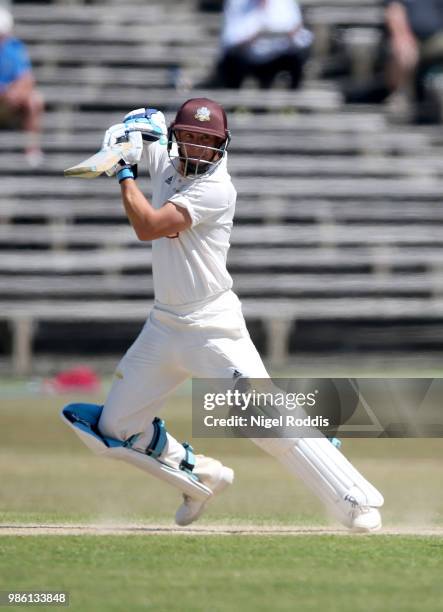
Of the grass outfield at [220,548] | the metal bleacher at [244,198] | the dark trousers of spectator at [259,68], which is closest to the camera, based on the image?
the grass outfield at [220,548]

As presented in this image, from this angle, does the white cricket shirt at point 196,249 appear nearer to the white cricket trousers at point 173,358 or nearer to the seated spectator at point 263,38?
the white cricket trousers at point 173,358

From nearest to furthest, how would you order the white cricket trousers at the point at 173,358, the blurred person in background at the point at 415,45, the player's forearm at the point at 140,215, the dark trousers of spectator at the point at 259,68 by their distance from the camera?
1. the player's forearm at the point at 140,215
2. the white cricket trousers at the point at 173,358
3. the dark trousers of spectator at the point at 259,68
4. the blurred person in background at the point at 415,45

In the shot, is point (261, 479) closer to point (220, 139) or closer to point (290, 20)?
point (220, 139)

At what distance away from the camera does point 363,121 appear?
1686cm

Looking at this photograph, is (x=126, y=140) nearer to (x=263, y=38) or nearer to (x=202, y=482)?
(x=202, y=482)

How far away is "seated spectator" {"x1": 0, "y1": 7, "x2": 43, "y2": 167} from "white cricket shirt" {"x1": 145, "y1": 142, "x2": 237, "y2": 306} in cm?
923

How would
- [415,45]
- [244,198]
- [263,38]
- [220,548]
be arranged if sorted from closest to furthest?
[220,548] → [263,38] → [244,198] → [415,45]

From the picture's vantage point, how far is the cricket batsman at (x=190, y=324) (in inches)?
248

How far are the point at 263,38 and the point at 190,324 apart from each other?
32.9 ft

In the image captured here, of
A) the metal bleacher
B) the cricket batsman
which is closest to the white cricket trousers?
the cricket batsman

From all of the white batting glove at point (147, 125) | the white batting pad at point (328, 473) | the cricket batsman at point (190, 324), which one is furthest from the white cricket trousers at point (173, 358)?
the white batting glove at point (147, 125)

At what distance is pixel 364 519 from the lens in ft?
20.8

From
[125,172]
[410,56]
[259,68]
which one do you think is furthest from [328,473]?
[410,56]

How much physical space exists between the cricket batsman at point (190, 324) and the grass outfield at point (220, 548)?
1.07 ft
